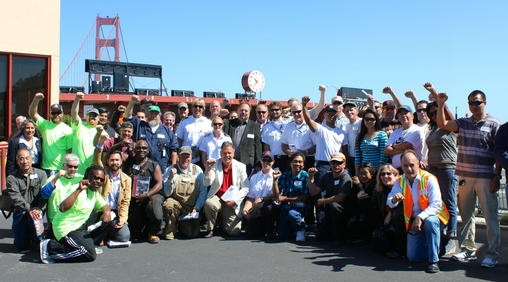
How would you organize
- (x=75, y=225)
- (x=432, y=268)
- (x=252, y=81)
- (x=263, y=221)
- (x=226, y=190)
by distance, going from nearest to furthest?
1. (x=432, y=268)
2. (x=75, y=225)
3. (x=263, y=221)
4. (x=226, y=190)
5. (x=252, y=81)

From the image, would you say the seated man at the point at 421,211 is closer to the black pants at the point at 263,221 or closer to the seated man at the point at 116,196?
the black pants at the point at 263,221

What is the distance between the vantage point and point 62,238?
5.34 metres

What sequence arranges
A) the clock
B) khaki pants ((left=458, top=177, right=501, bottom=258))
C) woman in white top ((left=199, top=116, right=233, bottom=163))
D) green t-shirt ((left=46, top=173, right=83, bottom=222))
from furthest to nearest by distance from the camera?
the clock < woman in white top ((left=199, top=116, right=233, bottom=163)) < green t-shirt ((left=46, top=173, right=83, bottom=222)) < khaki pants ((left=458, top=177, right=501, bottom=258))

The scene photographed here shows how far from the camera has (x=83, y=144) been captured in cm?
690

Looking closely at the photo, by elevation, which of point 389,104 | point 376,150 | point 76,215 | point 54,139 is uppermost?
point 389,104

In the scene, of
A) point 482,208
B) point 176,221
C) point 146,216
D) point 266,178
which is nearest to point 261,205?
point 266,178

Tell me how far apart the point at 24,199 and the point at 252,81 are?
23.9m

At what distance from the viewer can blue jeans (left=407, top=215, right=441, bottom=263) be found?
499cm

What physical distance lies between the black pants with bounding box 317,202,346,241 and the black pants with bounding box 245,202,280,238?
2.20ft

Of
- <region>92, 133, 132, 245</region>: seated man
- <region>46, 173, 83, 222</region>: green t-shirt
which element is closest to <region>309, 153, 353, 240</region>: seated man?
<region>92, 133, 132, 245</region>: seated man

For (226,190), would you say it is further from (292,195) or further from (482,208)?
(482,208)

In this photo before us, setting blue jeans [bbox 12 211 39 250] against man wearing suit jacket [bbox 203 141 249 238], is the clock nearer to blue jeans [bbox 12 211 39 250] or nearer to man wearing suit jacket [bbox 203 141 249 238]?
man wearing suit jacket [bbox 203 141 249 238]

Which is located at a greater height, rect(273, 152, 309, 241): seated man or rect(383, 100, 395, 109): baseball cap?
rect(383, 100, 395, 109): baseball cap

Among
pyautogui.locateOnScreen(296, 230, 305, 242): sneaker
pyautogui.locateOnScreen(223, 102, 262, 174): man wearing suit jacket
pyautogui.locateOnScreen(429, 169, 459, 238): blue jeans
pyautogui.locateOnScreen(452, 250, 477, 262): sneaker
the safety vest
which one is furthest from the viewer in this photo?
pyautogui.locateOnScreen(223, 102, 262, 174): man wearing suit jacket
